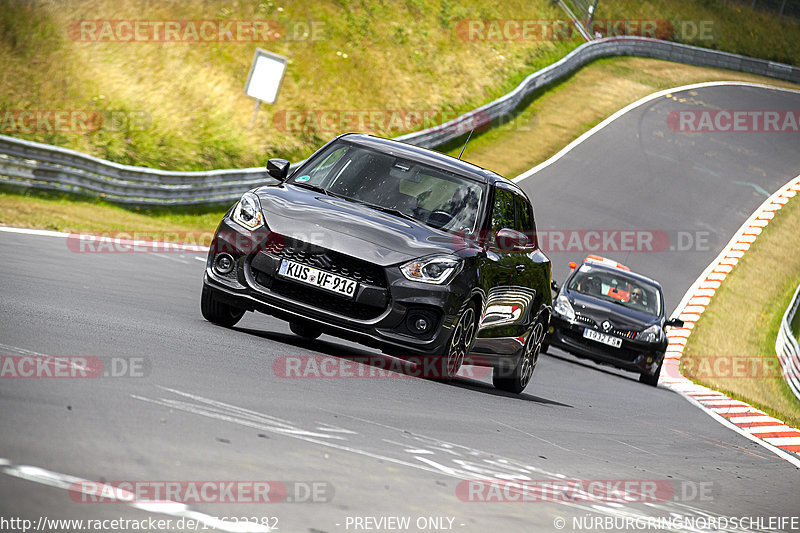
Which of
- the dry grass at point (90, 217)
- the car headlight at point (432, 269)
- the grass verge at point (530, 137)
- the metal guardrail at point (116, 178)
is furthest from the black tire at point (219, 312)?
the metal guardrail at point (116, 178)

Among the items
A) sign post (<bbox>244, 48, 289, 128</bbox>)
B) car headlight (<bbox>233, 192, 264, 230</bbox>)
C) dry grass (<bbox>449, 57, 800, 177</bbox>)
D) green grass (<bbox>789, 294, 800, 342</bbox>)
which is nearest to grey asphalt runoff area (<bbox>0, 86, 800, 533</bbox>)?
car headlight (<bbox>233, 192, 264, 230</bbox>)

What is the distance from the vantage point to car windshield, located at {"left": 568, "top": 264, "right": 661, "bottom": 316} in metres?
17.4

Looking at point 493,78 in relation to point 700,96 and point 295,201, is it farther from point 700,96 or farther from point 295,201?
point 295,201

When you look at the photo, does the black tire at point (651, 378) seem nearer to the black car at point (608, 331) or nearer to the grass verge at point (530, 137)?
the black car at point (608, 331)

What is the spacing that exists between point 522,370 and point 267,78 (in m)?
15.4

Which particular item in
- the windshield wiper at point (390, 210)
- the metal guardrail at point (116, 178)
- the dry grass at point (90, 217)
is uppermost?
the windshield wiper at point (390, 210)

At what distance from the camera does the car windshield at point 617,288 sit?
57.0 feet

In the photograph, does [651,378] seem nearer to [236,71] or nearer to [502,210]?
[502,210]

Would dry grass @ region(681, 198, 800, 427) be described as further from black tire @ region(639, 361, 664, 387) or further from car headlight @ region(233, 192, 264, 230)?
car headlight @ region(233, 192, 264, 230)

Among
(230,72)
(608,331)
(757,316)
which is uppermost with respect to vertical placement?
(230,72)

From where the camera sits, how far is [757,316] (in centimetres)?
2522

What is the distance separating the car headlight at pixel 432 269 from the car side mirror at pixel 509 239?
81cm

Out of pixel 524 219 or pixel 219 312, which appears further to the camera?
pixel 524 219

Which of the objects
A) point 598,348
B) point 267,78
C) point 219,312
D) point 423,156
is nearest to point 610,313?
point 598,348
